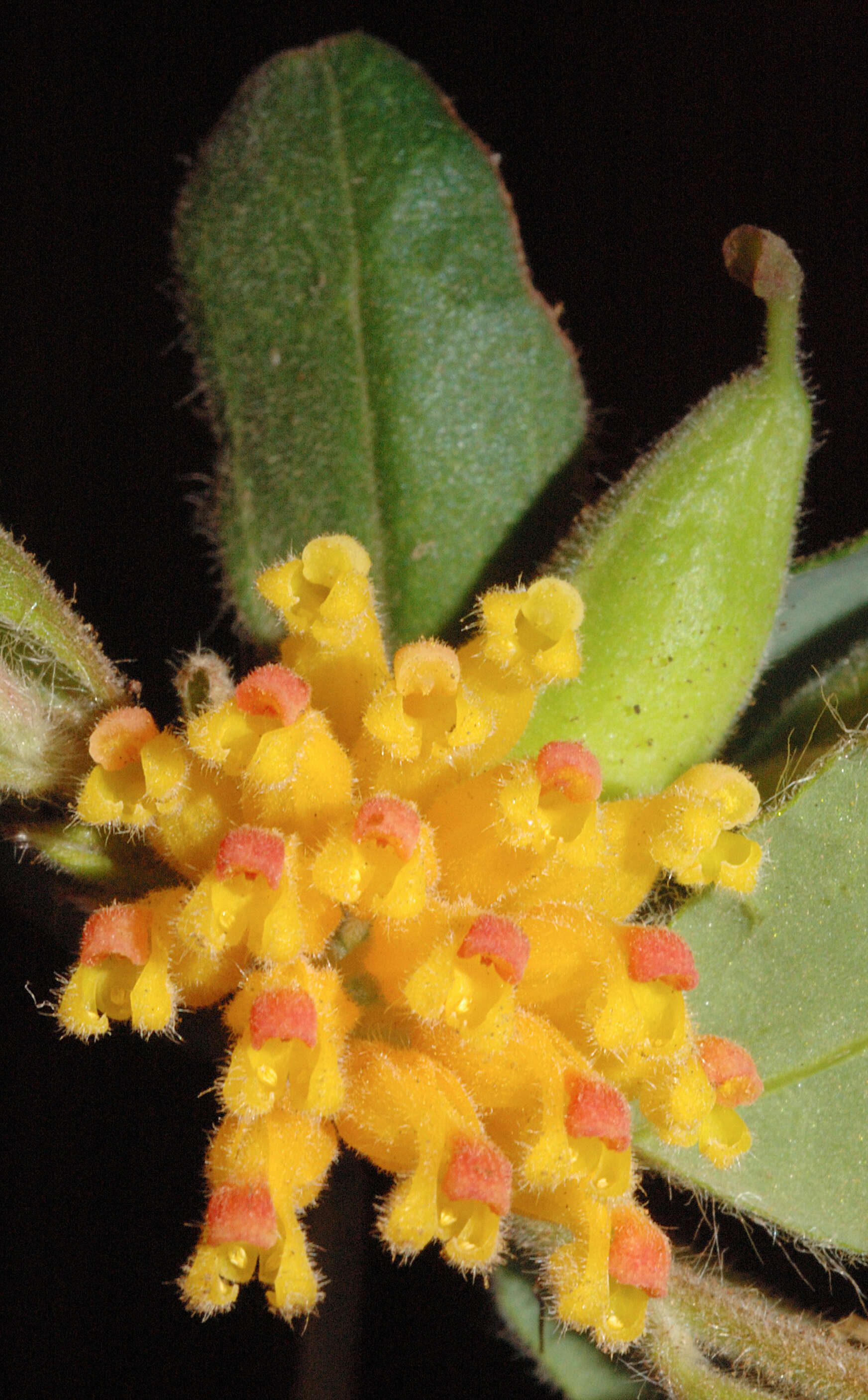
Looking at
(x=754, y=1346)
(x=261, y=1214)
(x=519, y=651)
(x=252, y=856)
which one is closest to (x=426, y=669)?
(x=519, y=651)

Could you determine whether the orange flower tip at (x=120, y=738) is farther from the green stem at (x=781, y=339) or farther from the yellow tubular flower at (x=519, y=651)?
the green stem at (x=781, y=339)

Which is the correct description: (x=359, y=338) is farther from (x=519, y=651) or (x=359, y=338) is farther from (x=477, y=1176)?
(x=477, y=1176)

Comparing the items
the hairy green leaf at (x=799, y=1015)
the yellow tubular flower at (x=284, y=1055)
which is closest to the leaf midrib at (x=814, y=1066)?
the hairy green leaf at (x=799, y=1015)

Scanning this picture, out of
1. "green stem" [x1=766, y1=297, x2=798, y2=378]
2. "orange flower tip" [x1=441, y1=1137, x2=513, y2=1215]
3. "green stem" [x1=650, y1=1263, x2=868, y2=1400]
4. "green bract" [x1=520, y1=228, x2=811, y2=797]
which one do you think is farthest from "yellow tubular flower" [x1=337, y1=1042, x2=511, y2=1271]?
"green stem" [x1=766, y1=297, x2=798, y2=378]

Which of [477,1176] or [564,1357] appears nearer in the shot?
[477,1176]

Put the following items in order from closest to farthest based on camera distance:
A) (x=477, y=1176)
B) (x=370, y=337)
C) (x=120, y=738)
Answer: (x=477, y=1176) < (x=120, y=738) < (x=370, y=337)

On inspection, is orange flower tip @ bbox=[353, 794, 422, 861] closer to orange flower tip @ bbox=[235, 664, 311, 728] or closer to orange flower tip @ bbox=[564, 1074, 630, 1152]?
orange flower tip @ bbox=[235, 664, 311, 728]

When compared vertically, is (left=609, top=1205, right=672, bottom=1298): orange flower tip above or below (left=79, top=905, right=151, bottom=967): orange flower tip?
above

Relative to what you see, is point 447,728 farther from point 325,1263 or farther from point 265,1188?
point 325,1263

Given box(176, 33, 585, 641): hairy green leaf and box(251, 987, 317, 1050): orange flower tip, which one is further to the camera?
box(176, 33, 585, 641): hairy green leaf
